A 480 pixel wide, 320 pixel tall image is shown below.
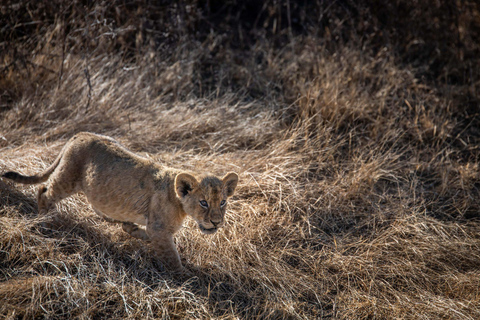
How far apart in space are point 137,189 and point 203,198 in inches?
29.6

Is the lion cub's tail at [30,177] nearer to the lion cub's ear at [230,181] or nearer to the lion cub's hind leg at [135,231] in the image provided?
the lion cub's hind leg at [135,231]

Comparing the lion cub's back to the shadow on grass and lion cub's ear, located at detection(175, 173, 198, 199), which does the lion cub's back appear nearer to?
lion cub's ear, located at detection(175, 173, 198, 199)

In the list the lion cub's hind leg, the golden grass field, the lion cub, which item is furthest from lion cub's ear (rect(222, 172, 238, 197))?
the lion cub's hind leg

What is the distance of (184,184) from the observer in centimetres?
414

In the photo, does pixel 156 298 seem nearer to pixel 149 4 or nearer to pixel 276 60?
pixel 276 60

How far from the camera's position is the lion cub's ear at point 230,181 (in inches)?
166

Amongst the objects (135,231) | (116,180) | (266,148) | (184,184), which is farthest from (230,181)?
(266,148)

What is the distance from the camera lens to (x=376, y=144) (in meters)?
6.67

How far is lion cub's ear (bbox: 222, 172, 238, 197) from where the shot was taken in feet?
13.8

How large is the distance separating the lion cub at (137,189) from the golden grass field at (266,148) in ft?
1.21

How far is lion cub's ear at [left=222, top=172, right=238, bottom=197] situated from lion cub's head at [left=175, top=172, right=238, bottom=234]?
5 centimetres

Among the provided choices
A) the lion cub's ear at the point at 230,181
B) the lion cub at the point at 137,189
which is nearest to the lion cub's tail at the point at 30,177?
the lion cub at the point at 137,189

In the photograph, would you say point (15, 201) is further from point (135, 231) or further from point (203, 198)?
point (203, 198)

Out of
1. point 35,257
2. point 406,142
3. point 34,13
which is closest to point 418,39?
point 406,142
